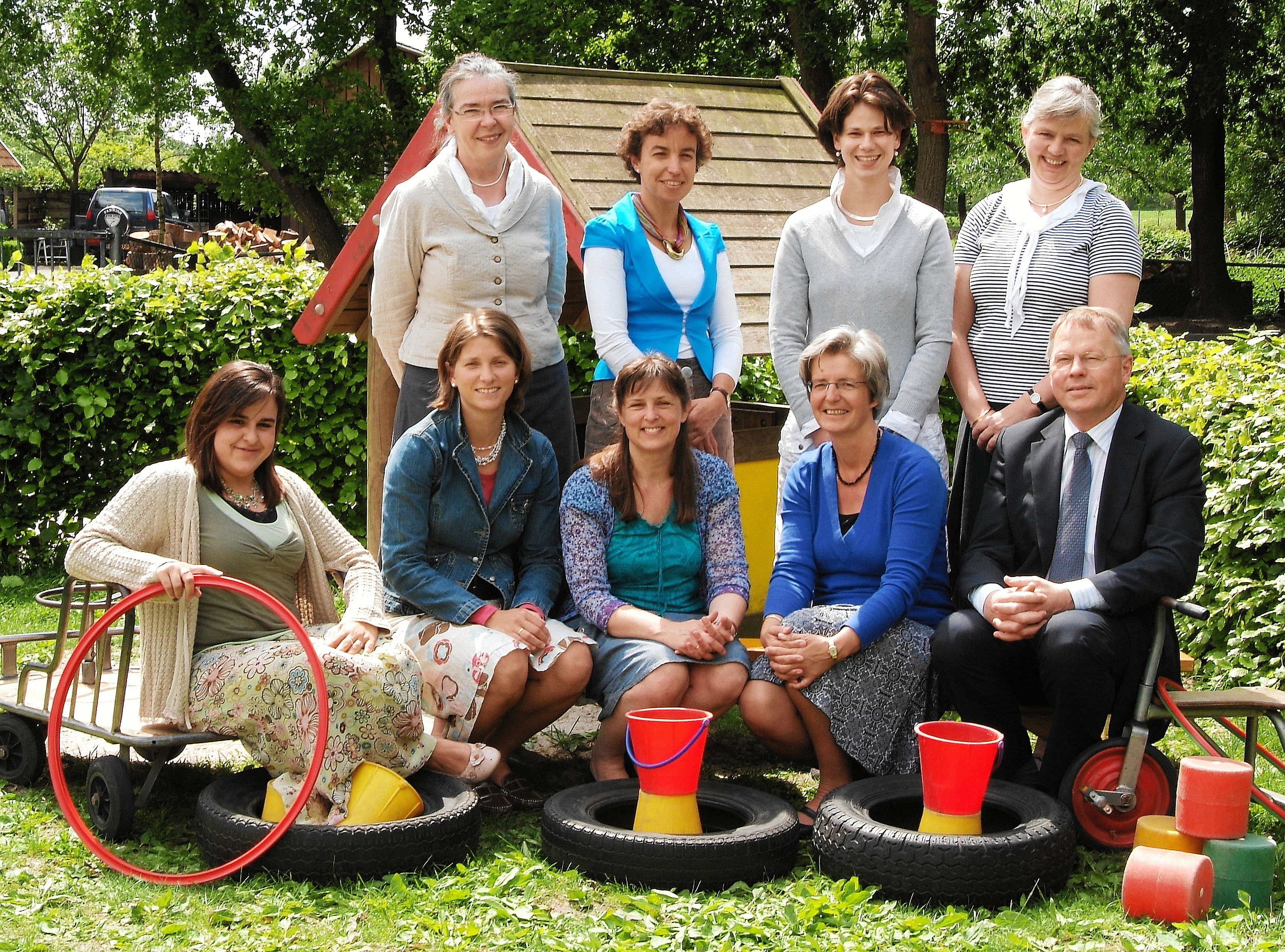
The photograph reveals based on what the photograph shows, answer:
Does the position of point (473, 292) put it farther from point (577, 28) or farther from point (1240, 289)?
point (1240, 289)

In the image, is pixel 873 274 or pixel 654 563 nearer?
pixel 654 563

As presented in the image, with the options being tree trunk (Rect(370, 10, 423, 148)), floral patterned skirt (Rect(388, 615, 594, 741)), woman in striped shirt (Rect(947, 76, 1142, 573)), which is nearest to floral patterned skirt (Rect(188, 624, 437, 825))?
floral patterned skirt (Rect(388, 615, 594, 741))

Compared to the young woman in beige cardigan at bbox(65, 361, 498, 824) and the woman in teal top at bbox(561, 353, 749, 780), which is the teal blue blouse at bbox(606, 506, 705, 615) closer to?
the woman in teal top at bbox(561, 353, 749, 780)

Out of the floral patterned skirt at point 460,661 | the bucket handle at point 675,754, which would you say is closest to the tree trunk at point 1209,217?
the floral patterned skirt at point 460,661

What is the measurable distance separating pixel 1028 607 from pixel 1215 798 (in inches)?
28.2

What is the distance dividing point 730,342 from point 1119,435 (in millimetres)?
1420

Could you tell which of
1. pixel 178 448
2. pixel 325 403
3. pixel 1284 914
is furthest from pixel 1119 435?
pixel 178 448

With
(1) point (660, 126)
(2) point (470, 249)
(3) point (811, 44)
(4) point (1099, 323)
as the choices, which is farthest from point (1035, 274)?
(3) point (811, 44)

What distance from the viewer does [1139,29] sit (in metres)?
21.8

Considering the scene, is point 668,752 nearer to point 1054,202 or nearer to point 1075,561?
point 1075,561

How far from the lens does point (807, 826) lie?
3680mm

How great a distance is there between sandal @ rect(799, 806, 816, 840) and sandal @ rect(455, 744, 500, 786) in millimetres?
945

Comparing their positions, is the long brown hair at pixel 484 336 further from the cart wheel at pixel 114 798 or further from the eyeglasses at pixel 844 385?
the cart wheel at pixel 114 798

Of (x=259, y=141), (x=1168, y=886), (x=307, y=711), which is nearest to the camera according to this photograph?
(x=1168, y=886)
